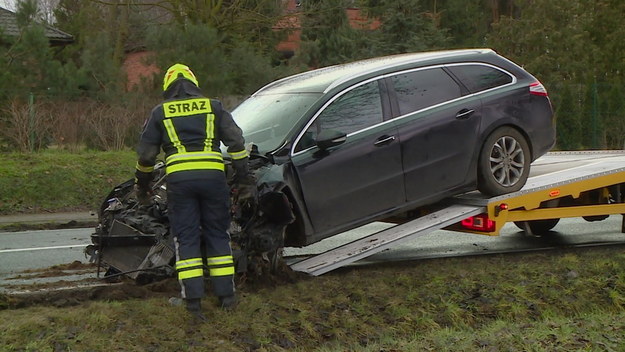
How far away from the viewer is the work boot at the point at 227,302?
19.3ft

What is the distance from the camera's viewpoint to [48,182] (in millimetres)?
14141

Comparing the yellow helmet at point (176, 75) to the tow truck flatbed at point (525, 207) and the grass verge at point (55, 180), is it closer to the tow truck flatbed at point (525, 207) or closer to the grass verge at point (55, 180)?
the tow truck flatbed at point (525, 207)

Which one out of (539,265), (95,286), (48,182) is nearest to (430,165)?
(539,265)

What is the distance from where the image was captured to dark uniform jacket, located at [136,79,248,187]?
5754 mm

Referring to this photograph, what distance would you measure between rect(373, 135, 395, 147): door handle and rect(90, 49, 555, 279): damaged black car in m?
0.01

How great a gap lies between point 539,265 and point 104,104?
1265 cm

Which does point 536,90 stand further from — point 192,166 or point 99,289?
point 99,289

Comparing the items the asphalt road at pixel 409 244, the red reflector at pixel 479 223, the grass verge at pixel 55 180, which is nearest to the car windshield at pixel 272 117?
the asphalt road at pixel 409 244

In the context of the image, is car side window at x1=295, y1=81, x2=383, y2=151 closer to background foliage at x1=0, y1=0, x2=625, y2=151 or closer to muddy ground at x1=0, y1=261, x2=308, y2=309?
muddy ground at x1=0, y1=261, x2=308, y2=309

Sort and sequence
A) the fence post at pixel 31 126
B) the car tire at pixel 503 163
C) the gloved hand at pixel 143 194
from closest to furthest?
1. the gloved hand at pixel 143 194
2. the car tire at pixel 503 163
3. the fence post at pixel 31 126

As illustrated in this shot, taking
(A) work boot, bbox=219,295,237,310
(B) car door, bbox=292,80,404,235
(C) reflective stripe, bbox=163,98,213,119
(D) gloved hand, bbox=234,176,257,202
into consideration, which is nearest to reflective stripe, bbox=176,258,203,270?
(A) work boot, bbox=219,295,237,310

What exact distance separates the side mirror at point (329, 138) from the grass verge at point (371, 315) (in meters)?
1.21

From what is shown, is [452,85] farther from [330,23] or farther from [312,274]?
[330,23]

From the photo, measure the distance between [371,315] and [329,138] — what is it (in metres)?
Result: 1.59
